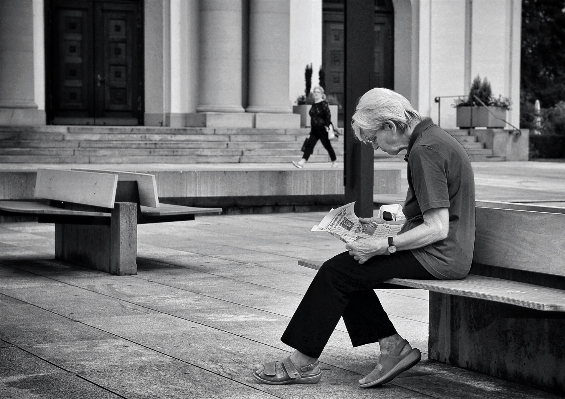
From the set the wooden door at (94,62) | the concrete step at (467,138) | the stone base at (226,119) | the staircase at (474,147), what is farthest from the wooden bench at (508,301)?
the concrete step at (467,138)

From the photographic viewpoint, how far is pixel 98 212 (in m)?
9.45

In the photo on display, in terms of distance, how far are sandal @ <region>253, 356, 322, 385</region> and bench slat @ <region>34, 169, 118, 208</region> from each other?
4.20 metres

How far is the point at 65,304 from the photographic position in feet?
25.2

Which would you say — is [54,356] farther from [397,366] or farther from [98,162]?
[98,162]

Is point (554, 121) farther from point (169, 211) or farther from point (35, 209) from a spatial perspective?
point (35, 209)

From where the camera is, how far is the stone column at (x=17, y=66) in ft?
90.2

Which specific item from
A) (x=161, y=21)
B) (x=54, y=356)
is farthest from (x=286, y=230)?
(x=161, y=21)

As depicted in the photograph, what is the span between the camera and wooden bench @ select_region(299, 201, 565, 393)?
16.6 feet

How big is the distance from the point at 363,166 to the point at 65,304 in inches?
112

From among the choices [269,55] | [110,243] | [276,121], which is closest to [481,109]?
[276,121]

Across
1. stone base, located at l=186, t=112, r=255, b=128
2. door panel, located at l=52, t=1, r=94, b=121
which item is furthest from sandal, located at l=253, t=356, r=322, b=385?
door panel, located at l=52, t=1, r=94, b=121

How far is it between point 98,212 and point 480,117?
23.9m

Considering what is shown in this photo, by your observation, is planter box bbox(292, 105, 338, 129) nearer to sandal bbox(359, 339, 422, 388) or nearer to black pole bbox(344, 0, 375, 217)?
black pole bbox(344, 0, 375, 217)

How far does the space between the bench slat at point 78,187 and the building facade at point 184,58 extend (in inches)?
692
